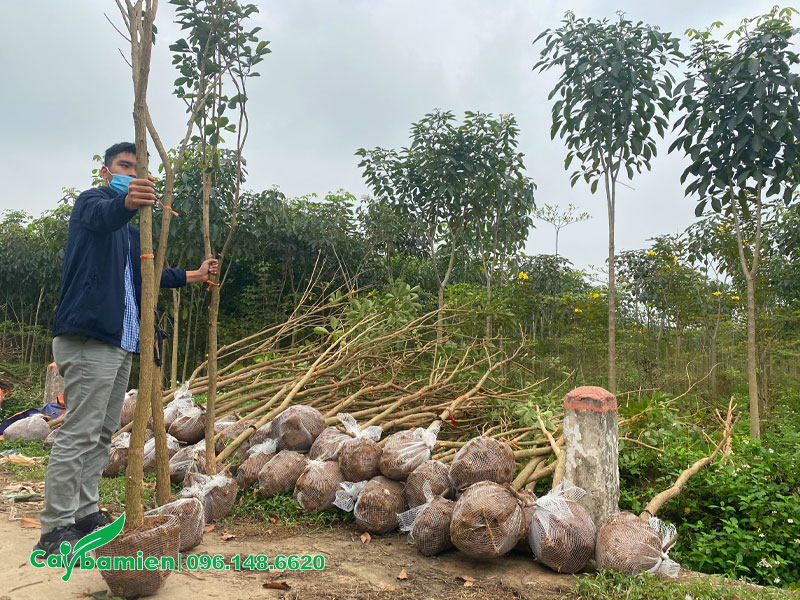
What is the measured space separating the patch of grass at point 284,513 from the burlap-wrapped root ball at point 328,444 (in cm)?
30

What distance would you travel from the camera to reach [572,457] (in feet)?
9.64

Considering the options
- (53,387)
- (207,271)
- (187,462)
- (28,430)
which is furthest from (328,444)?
(53,387)

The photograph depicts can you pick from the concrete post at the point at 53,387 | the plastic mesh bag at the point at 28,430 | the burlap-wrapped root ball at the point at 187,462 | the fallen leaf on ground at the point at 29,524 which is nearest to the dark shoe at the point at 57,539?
the fallen leaf on ground at the point at 29,524

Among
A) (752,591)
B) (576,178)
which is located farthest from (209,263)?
(576,178)

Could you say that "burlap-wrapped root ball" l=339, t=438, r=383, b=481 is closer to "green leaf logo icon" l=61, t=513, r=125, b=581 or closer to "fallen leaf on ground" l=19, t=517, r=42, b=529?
"green leaf logo icon" l=61, t=513, r=125, b=581

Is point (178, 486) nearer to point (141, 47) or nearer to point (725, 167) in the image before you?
point (141, 47)

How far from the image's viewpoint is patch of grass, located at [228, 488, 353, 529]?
10.6 feet

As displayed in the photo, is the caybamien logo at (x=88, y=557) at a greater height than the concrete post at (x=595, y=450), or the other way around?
the concrete post at (x=595, y=450)

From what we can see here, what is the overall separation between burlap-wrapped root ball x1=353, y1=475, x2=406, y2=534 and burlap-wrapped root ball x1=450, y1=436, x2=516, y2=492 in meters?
0.33

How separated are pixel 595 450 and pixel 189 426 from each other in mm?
2745

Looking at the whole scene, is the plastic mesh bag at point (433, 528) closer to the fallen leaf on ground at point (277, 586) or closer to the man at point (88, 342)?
the fallen leaf on ground at point (277, 586)

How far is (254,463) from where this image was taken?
144 inches

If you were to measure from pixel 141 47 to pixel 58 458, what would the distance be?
1684 mm

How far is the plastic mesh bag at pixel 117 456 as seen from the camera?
3967 mm
